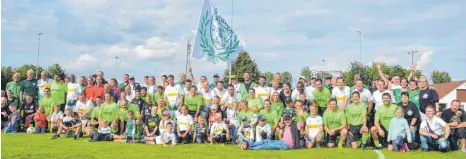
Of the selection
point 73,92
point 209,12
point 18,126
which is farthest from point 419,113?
point 18,126

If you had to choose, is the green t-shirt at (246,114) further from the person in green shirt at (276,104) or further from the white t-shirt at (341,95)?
the white t-shirt at (341,95)

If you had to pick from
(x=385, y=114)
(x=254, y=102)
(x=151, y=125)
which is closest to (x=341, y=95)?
(x=385, y=114)

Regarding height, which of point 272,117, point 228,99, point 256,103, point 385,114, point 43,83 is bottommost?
point 272,117

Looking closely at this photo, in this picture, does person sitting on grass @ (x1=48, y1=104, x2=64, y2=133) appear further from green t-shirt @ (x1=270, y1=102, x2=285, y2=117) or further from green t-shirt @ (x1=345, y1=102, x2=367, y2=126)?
green t-shirt @ (x1=345, y1=102, x2=367, y2=126)

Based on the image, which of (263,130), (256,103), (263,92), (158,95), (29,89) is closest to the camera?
(263,130)

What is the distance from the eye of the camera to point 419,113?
12.4 m

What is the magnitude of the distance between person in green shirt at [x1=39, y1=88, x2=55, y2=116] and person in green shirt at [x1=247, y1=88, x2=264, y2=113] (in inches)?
266

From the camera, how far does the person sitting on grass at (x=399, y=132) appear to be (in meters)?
11.8

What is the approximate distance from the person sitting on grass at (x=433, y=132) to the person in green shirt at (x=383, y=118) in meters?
0.78

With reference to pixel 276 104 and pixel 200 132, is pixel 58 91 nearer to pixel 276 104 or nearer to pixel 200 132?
pixel 200 132

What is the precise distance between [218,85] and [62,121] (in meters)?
5.01

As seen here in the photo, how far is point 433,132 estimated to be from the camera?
1192 cm

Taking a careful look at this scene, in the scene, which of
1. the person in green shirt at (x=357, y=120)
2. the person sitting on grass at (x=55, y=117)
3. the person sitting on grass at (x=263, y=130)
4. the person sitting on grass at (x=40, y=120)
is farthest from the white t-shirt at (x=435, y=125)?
the person sitting on grass at (x=40, y=120)

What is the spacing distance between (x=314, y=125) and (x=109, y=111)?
19.8 feet
